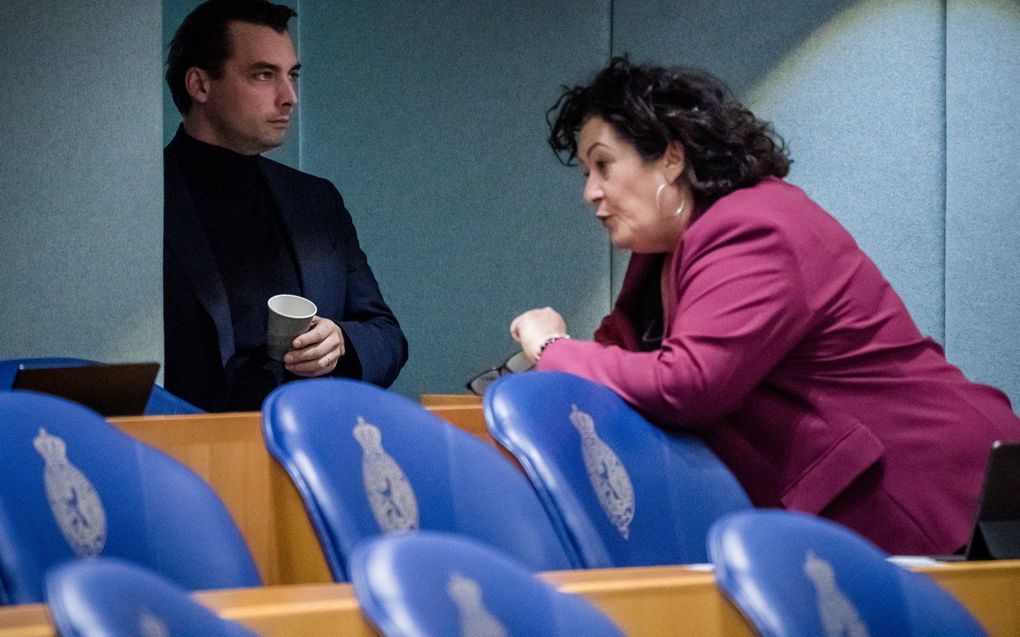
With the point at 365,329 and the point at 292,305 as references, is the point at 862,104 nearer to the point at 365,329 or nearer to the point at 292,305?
the point at 365,329

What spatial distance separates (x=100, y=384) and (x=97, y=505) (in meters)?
0.53

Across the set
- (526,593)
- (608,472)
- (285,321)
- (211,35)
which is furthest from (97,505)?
(211,35)

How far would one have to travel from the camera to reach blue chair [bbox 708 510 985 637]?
1.13m

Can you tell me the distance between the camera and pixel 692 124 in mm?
2057

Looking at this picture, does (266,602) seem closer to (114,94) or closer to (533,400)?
(533,400)

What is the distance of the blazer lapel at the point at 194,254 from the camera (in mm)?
2686

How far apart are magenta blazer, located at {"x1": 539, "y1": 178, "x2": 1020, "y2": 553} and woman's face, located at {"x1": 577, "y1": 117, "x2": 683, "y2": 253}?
0.13 metres

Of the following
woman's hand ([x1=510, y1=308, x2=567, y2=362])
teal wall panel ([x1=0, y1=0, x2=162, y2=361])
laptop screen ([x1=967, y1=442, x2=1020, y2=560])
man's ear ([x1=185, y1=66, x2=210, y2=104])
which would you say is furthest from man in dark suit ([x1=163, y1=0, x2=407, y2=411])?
→ laptop screen ([x1=967, y1=442, x2=1020, y2=560])

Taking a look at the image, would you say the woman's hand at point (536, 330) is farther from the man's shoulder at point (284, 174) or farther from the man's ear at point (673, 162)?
the man's shoulder at point (284, 174)

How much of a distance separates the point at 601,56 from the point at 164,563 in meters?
2.72

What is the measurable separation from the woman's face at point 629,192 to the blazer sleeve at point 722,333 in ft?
0.51

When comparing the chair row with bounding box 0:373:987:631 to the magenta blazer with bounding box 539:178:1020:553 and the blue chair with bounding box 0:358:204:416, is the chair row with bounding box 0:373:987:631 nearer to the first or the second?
the magenta blazer with bounding box 539:178:1020:553

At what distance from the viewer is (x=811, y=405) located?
6.31 ft

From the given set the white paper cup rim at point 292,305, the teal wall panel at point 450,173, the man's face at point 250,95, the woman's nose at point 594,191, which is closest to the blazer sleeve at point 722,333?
the woman's nose at point 594,191
